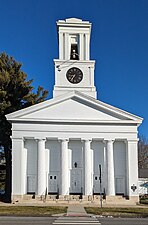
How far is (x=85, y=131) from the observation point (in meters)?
33.3

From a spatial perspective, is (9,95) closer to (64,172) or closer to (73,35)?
(73,35)

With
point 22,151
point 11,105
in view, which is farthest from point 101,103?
point 11,105

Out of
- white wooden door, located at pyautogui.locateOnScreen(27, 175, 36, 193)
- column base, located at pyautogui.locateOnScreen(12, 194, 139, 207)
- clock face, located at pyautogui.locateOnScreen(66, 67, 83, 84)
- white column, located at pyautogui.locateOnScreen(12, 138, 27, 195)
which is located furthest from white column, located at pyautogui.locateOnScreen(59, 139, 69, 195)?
clock face, located at pyautogui.locateOnScreen(66, 67, 83, 84)

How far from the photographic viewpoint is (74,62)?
123 ft

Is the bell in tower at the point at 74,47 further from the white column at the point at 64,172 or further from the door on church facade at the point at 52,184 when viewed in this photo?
the door on church facade at the point at 52,184

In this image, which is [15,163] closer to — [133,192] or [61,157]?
[61,157]

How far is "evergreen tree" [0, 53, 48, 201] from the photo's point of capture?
1531 inches

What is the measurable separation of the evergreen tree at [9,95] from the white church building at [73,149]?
617 cm

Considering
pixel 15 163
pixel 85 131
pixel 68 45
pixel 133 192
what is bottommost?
pixel 133 192

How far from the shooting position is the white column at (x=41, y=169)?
1275 inches

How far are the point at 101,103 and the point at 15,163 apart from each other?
369 inches

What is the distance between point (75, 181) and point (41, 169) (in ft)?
11.9

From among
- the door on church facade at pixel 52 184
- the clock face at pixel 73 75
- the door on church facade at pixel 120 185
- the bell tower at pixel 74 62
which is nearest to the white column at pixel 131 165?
the door on church facade at pixel 120 185

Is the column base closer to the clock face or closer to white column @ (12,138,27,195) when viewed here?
white column @ (12,138,27,195)
